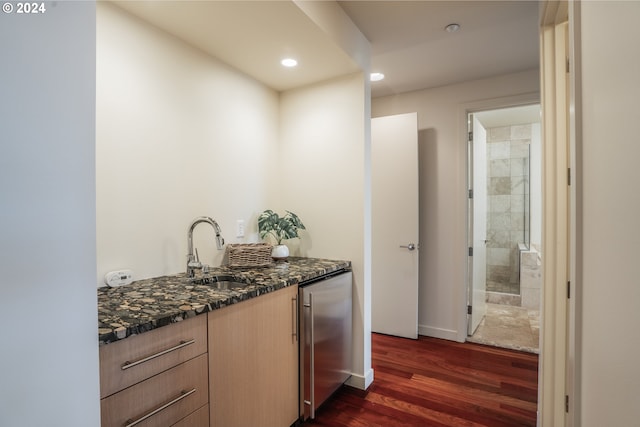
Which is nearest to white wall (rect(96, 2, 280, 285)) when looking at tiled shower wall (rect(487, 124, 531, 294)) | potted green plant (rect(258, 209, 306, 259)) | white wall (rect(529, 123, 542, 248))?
potted green plant (rect(258, 209, 306, 259))

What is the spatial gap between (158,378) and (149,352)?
11 centimetres

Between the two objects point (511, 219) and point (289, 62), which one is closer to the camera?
point (289, 62)

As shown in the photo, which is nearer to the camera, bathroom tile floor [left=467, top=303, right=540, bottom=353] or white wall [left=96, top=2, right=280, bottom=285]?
white wall [left=96, top=2, right=280, bottom=285]

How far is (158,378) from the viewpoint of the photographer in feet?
3.52

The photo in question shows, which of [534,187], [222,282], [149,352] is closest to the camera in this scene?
[149,352]

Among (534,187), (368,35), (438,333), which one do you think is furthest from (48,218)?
(534,187)

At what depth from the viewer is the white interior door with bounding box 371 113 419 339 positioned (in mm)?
3145

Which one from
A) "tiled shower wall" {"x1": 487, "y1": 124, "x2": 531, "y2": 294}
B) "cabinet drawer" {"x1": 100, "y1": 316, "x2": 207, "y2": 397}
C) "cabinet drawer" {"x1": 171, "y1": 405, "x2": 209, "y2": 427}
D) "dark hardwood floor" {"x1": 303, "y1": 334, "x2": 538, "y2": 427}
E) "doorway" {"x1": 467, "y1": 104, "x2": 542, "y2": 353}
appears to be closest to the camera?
"cabinet drawer" {"x1": 100, "y1": 316, "x2": 207, "y2": 397}

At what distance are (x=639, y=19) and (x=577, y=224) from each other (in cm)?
57

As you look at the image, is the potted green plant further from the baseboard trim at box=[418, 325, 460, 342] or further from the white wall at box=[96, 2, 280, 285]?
the baseboard trim at box=[418, 325, 460, 342]

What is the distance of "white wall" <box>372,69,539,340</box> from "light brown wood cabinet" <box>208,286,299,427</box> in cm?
200

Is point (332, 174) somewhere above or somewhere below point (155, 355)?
above

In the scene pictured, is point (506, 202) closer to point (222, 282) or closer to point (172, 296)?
point (222, 282)

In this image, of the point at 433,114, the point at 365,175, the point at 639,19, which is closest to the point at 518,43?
the point at 433,114
